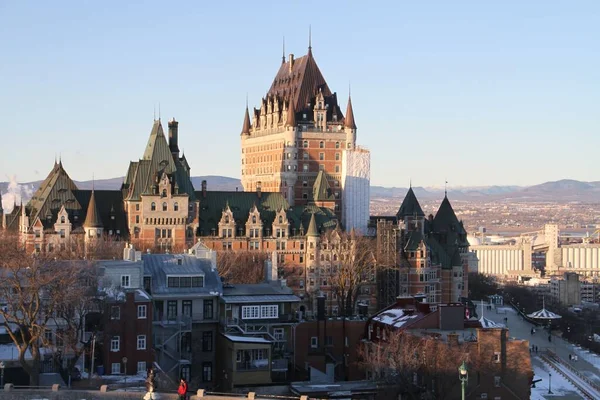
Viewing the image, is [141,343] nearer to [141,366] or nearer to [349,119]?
[141,366]

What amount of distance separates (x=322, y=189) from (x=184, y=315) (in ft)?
259

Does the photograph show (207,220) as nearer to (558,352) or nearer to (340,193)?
(340,193)

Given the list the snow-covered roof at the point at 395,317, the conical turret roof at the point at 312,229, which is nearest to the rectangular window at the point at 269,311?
the snow-covered roof at the point at 395,317

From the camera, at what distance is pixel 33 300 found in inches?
2707

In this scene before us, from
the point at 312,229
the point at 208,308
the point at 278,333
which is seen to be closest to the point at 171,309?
the point at 208,308

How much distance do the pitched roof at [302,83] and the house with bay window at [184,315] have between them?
87057mm

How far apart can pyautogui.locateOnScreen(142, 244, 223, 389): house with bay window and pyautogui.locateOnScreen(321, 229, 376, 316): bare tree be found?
59.0 m

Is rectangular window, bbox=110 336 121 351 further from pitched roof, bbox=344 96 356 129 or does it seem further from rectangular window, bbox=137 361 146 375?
pitched roof, bbox=344 96 356 129

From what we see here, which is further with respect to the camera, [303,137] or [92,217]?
[303,137]

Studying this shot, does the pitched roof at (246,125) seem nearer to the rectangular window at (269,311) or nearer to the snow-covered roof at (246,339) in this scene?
the rectangular window at (269,311)

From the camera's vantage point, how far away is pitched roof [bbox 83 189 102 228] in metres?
140

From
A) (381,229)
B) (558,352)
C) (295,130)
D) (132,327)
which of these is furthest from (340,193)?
(132,327)

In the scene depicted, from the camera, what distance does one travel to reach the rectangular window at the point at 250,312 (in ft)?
278

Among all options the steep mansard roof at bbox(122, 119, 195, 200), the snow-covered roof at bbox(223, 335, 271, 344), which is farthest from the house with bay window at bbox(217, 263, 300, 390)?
the steep mansard roof at bbox(122, 119, 195, 200)
